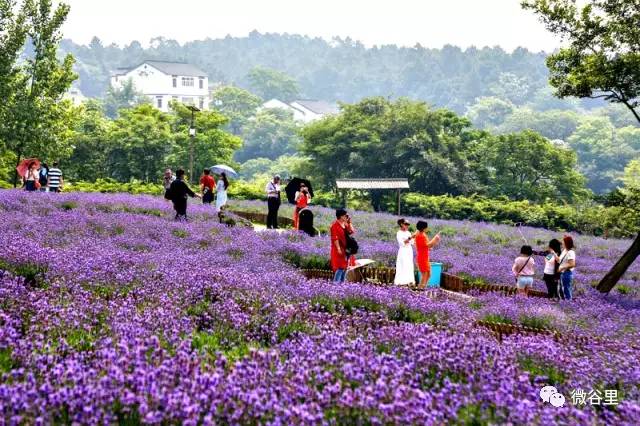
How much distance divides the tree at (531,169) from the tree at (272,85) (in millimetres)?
112671

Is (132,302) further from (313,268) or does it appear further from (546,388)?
(313,268)

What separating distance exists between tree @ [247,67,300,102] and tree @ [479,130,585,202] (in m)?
113

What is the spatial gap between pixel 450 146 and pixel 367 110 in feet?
23.0

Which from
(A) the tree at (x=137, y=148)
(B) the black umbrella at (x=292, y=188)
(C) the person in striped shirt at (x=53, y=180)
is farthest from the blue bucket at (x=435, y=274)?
(A) the tree at (x=137, y=148)

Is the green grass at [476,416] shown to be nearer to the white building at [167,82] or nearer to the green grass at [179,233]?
the green grass at [179,233]

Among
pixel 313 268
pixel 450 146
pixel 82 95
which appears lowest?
pixel 313 268

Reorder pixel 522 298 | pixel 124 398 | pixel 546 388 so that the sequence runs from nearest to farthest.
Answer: pixel 124 398 < pixel 546 388 < pixel 522 298

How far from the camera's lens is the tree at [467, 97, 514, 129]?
5743 inches

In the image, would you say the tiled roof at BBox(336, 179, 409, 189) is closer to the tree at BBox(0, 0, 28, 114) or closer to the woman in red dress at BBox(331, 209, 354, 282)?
the tree at BBox(0, 0, 28, 114)

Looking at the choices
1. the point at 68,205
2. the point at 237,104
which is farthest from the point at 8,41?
the point at 237,104

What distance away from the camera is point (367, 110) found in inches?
1929

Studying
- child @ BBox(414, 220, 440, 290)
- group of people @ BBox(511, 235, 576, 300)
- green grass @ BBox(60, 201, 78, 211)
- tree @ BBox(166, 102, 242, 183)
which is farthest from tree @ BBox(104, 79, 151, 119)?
group of people @ BBox(511, 235, 576, 300)

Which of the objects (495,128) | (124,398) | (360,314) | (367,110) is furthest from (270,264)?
(495,128)

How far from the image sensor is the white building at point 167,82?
13000 centimetres
